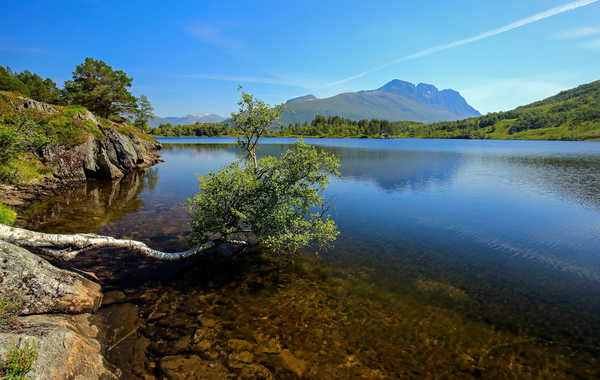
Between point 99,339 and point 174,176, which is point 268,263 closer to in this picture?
point 99,339

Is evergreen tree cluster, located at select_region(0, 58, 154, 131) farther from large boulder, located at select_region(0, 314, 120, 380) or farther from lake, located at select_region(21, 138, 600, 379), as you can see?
large boulder, located at select_region(0, 314, 120, 380)

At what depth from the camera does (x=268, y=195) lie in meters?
21.4

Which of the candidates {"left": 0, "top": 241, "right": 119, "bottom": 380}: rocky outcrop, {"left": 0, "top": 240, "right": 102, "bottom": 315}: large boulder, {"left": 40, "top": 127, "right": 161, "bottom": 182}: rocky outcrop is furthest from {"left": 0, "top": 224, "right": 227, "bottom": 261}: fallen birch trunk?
{"left": 40, "top": 127, "right": 161, "bottom": 182}: rocky outcrop

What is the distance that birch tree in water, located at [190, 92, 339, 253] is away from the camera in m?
20.3

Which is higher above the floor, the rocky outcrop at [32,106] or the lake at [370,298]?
the rocky outcrop at [32,106]

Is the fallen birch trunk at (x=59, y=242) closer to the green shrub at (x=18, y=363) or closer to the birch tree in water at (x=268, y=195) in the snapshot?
the birch tree in water at (x=268, y=195)

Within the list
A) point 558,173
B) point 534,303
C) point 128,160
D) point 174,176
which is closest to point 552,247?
point 534,303

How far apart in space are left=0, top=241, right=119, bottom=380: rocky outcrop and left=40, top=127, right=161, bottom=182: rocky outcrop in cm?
4135

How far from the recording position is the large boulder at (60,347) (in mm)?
8766

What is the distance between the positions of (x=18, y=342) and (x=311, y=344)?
437 inches

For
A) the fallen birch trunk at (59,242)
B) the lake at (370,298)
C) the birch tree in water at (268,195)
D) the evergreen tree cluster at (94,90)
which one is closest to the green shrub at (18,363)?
the lake at (370,298)

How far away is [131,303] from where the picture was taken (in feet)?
53.0

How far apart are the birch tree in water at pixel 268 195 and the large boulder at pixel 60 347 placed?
9024 millimetres

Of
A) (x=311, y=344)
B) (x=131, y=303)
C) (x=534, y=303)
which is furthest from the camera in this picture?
(x=534, y=303)
